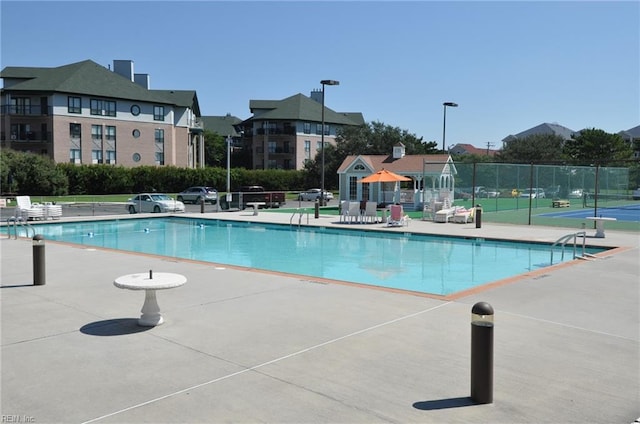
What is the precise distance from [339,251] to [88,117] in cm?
5251

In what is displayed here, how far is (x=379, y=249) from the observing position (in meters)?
18.9

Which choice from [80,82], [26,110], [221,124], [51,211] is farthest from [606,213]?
[221,124]

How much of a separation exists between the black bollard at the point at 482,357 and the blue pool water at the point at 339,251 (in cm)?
654

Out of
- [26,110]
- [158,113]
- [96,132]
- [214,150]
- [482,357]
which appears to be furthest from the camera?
[214,150]

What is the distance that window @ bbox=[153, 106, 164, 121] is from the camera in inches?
2685

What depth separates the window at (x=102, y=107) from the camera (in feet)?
206

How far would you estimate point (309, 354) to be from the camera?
619 cm

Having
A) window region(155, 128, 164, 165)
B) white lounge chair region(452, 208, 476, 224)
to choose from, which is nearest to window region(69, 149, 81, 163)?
window region(155, 128, 164, 165)

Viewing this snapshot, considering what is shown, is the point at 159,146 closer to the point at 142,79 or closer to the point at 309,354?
the point at 142,79

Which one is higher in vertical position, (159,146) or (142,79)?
(142,79)

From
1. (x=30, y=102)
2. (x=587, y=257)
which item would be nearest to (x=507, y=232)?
(x=587, y=257)

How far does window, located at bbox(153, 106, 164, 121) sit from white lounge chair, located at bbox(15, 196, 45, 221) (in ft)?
138

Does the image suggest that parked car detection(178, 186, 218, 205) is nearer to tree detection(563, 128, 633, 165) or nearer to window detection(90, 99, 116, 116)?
window detection(90, 99, 116, 116)

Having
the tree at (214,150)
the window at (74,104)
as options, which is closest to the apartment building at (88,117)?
the window at (74,104)
